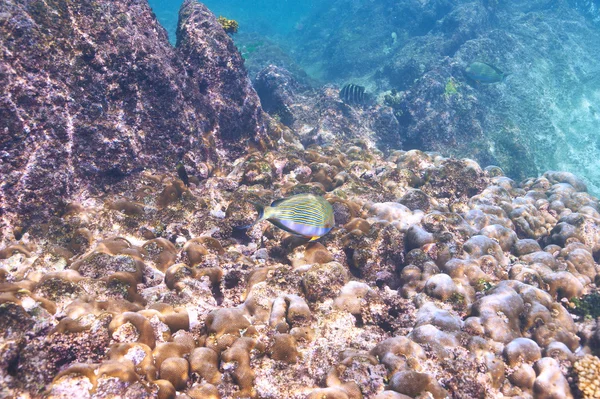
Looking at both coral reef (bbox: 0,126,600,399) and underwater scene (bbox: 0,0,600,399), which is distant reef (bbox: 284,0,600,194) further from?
coral reef (bbox: 0,126,600,399)

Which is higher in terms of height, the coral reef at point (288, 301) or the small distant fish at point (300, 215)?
the small distant fish at point (300, 215)

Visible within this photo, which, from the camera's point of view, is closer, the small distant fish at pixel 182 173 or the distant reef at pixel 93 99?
the distant reef at pixel 93 99

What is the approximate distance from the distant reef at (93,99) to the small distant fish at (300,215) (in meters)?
2.92

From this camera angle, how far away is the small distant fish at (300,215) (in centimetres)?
287

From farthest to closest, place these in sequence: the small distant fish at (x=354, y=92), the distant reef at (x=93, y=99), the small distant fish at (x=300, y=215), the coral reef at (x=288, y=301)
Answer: the small distant fish at (x=354, y=92)
the distant reef at (x=93, y=99)
the small distant fish at (x=300, y=215)
the coral reef at (x=288, y=301)

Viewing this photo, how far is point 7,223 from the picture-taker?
3.57 meters

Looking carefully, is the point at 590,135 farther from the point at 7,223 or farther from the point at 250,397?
the point at 7,223

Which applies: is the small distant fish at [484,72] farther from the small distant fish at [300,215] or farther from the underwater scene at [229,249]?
the small distant fish at [300,215]

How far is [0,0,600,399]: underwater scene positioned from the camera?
2316mm

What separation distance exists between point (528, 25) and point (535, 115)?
7380 millimetres

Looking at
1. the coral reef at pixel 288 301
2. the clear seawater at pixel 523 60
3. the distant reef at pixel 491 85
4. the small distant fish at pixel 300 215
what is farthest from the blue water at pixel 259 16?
the small distant fish at pixel 300 215

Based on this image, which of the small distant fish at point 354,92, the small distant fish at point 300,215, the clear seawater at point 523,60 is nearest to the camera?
the small distant fish at point 300,215

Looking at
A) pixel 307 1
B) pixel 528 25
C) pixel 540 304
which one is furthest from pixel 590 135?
pixel 307 1

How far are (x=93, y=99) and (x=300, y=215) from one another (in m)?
3.60
